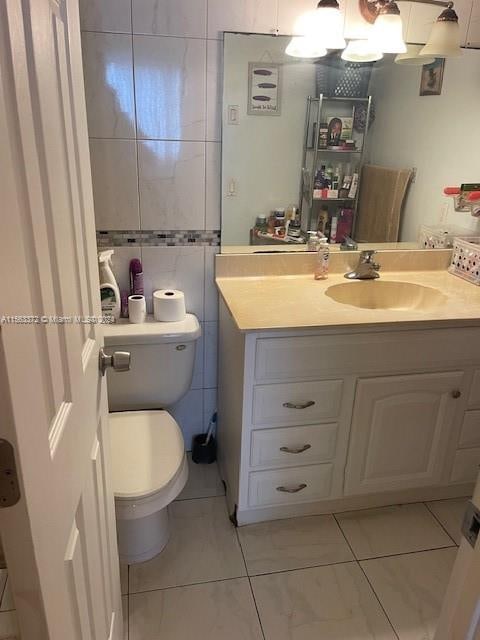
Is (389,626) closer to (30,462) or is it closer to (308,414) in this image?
(308,414)

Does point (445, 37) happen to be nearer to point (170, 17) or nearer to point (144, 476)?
point (170, 17)

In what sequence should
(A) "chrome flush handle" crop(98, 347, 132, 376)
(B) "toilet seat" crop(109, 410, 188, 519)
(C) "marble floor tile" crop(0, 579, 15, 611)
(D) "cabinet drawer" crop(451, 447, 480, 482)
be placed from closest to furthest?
1. (C) "marble floor tile" crop(0, 579, 15, 611)
2. (A) "chrome flush handle" crop(98, 347, 132, 376)
3. (B) "toilet seat" crop(109, 410, 188, 519)
4. (D) "cabinet drawer" crop(451, 447, 480, 482)

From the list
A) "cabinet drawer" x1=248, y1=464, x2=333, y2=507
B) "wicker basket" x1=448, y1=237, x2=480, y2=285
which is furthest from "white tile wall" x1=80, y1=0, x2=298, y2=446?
"wicker basket" x1=448, y1=237, x2=480, y2=285

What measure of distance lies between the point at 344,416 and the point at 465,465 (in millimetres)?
591

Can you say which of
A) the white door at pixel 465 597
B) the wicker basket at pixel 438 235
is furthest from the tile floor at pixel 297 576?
the wicker basket at pixel 438 235

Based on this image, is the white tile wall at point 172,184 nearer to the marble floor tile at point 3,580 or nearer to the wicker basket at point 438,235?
the wicker basket at point 438,235

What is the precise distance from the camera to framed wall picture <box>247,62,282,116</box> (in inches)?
66.7

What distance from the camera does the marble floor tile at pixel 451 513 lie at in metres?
1.82

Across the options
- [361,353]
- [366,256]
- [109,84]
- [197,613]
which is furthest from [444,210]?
[197,613]

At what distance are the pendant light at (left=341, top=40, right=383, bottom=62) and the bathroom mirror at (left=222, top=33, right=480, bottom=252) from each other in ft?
0.17

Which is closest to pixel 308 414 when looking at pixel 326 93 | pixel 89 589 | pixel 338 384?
pixel 338 384

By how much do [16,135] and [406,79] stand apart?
1.73 metres

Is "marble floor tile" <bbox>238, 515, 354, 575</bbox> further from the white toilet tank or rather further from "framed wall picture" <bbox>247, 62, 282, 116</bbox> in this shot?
"framed wall picture" <bbox>247, 62, 282, 116</bbox>

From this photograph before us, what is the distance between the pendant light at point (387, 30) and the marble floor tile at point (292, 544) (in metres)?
1.70
